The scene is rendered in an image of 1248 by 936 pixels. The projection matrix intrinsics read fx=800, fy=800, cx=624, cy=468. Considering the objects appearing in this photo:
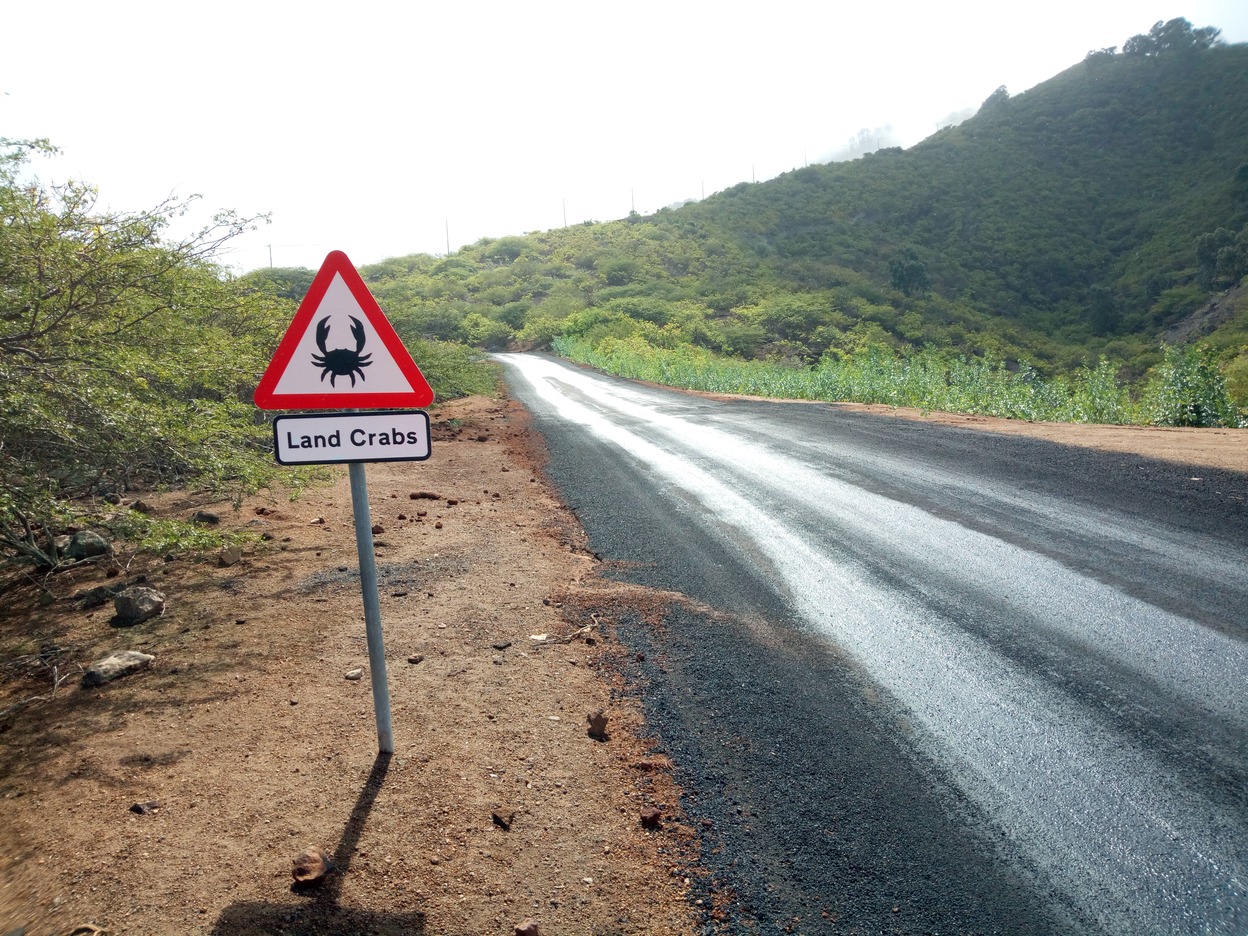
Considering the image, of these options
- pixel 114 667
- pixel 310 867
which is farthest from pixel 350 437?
pixel 114 667

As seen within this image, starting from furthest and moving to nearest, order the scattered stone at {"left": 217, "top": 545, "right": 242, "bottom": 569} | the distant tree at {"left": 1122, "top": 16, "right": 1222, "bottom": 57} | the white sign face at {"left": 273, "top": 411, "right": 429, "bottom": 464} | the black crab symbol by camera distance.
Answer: the distant tree at {"left": 1122, "top": 16, "right": 1222, "bottom": 57}, the scattered stone at {"left": 217, "top": 545, "right": 242, "bottom": 569}, the black crab symbol, the white sign face at {"left": 273, "top": 411, "right": 429, "bottom": 464}

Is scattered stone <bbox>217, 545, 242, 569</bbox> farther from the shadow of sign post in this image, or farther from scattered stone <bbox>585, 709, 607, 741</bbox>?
the shadow of sign post

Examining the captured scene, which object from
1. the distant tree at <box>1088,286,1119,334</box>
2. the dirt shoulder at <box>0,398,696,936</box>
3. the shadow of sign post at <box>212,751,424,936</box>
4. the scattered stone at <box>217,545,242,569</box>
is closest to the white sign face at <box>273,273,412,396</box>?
the dirt shoulder at <box>0,398,696,936</box>

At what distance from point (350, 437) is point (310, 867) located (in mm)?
1579

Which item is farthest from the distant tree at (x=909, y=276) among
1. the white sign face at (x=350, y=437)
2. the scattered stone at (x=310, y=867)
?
the scattered stone at (x=310, y=867)

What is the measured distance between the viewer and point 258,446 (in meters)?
6.52

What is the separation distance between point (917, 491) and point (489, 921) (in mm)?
6952

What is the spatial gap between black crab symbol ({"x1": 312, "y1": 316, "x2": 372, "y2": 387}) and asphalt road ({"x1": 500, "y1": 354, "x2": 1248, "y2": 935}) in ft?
6.86

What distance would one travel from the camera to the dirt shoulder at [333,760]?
2.61 meters

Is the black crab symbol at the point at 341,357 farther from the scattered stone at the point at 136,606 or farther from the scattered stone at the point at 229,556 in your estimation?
the scattered stone at the point at 229,556

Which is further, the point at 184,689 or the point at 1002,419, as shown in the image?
the point at 1002,419

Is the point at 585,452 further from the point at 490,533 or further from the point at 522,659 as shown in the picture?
the point at 522,659

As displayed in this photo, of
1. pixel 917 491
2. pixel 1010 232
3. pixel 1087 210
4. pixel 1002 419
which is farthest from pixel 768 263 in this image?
pixel 917 491

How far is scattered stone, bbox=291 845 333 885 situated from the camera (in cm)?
265
